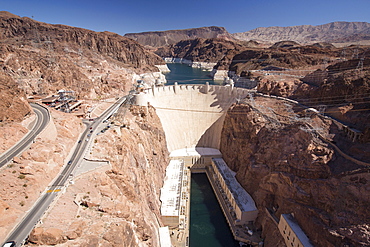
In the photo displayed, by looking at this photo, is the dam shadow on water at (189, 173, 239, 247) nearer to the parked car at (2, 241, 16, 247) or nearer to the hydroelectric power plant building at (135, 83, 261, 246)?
the hydroelectric power plant building at (135, 83, 261, 246)

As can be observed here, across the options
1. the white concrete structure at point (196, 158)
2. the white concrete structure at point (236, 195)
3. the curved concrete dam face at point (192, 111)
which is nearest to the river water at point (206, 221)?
the white concrete structure at point (236, 195)

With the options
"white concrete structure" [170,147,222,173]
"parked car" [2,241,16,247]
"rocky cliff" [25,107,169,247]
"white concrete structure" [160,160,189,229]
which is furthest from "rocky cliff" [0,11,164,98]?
"parked car" [2,241,16,247]

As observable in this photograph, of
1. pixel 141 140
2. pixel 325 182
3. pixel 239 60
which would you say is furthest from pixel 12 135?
pixel 239 60

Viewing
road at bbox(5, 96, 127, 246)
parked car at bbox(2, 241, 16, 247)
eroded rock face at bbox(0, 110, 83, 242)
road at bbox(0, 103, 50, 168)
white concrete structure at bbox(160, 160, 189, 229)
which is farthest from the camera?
white concrete structure at bbox(160, 160, 189, 229)

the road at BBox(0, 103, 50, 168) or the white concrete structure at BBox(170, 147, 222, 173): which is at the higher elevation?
the road at BBox(0, 103, 50, 168)

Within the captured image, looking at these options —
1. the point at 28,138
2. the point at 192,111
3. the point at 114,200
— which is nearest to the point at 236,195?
the point at 114,200

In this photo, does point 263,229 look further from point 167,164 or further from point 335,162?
point 167,164

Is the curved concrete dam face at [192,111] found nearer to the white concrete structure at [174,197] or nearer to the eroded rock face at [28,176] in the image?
the white concrete structure at [174,197]
